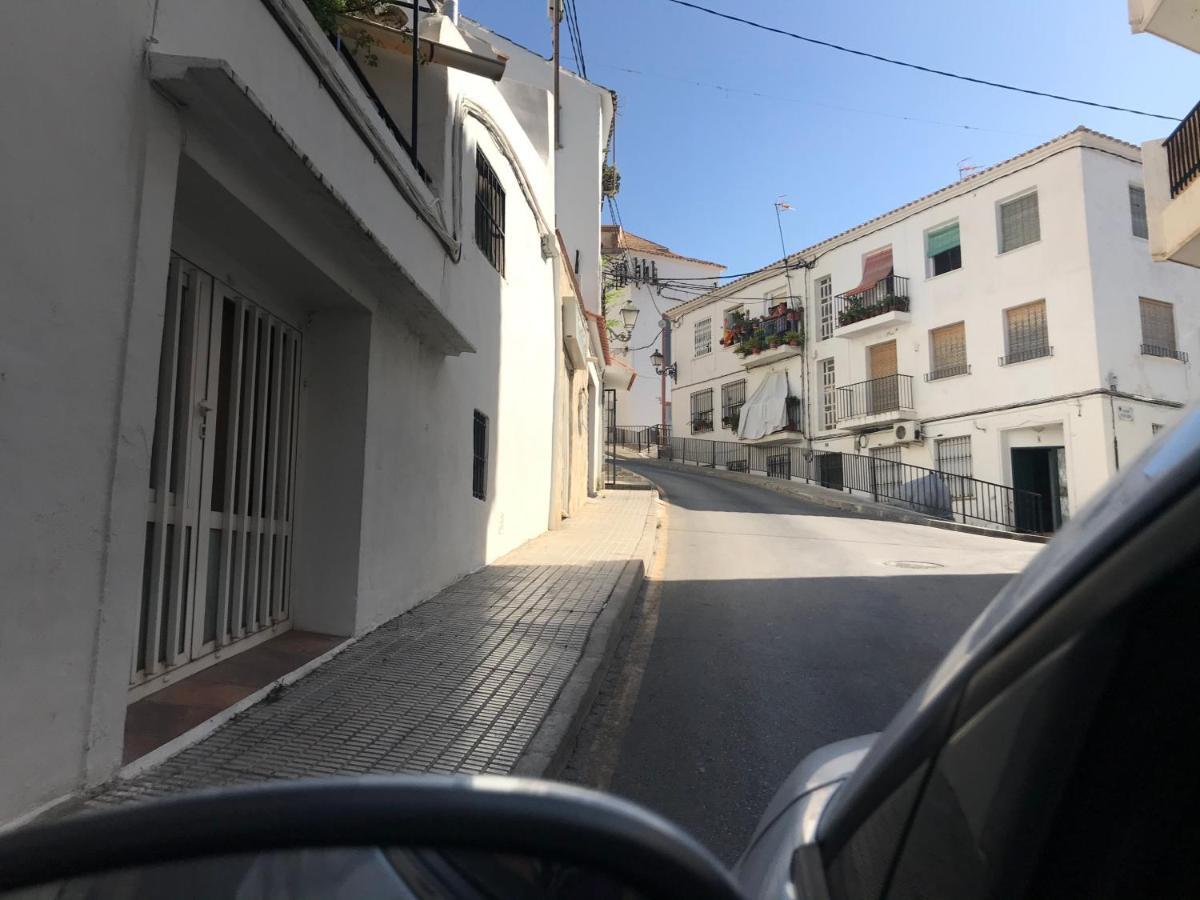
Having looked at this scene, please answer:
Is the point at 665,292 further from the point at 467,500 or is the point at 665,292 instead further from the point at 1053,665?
the point at 1053,665

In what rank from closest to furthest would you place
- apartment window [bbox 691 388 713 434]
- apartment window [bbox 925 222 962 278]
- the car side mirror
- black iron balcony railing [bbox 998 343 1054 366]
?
the car side mirror → black iron balcony railing [bbox 998 343 1054 366] → apartment window [bbox 925 222 962 278] → apartment window [bbox 691 388 713 434]

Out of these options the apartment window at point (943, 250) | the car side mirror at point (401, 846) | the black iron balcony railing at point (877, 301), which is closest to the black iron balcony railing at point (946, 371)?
the black iron balcony railing at point (877, 301)

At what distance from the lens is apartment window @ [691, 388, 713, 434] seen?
110 feet

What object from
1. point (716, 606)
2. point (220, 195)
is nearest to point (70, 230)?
point (220, 195)

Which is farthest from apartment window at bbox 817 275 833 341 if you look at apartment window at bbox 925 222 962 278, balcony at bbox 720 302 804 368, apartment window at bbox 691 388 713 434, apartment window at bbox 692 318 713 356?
apartment window at bbox 691 388 713 434

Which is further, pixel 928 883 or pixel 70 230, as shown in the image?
pixel 70 230

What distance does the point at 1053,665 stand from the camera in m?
0.78

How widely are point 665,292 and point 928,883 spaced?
41.3 meters

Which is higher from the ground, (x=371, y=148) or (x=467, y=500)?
(x=371, y=148)

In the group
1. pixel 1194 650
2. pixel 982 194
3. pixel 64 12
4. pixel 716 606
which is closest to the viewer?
pixel 1194 650

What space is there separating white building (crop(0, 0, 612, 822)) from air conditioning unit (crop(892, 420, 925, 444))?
16.7 m

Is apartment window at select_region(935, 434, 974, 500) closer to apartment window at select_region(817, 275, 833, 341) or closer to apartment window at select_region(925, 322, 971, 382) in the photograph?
apartment window at select_region(925, 322, 971, 382)

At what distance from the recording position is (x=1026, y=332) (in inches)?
781

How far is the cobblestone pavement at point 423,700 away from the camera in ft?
11.2
